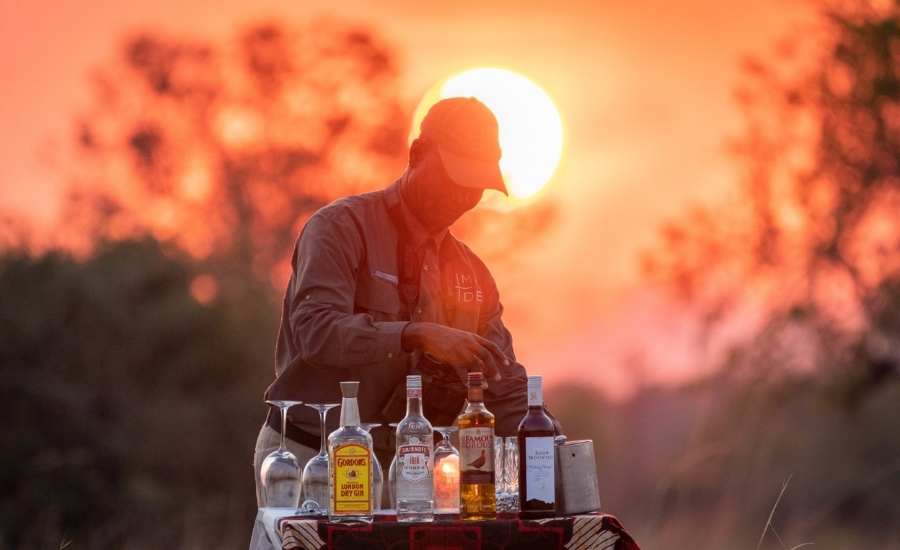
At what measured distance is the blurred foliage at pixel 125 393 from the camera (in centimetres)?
1653

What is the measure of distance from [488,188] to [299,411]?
94 centimetres

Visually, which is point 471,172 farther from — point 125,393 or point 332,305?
point 125,393

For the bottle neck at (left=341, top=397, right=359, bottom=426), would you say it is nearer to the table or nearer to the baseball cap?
the table

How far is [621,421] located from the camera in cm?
2862

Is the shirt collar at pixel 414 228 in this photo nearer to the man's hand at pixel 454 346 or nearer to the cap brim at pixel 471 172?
the cap brim at pixel 471 172

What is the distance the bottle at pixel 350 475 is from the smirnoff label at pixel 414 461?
0.11 meters

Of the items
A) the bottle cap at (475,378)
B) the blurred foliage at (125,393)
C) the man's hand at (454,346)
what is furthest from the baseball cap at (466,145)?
the blurred foliage at (125,393)

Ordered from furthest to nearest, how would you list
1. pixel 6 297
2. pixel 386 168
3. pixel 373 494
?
1. pixel 386 168
2. pixel 6 297
3. pixel 373 494

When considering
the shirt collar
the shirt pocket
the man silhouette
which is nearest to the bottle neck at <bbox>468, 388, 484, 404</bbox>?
the man silhouette

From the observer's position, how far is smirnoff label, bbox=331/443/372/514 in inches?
168

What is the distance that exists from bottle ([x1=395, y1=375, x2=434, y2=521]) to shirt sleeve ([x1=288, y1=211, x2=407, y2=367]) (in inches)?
13.1

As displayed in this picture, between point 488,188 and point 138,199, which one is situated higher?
point 138,199

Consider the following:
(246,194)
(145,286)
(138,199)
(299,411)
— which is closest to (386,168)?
(246,194)

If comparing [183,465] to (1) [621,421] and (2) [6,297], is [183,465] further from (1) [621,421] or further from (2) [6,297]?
(1) [621,421]
